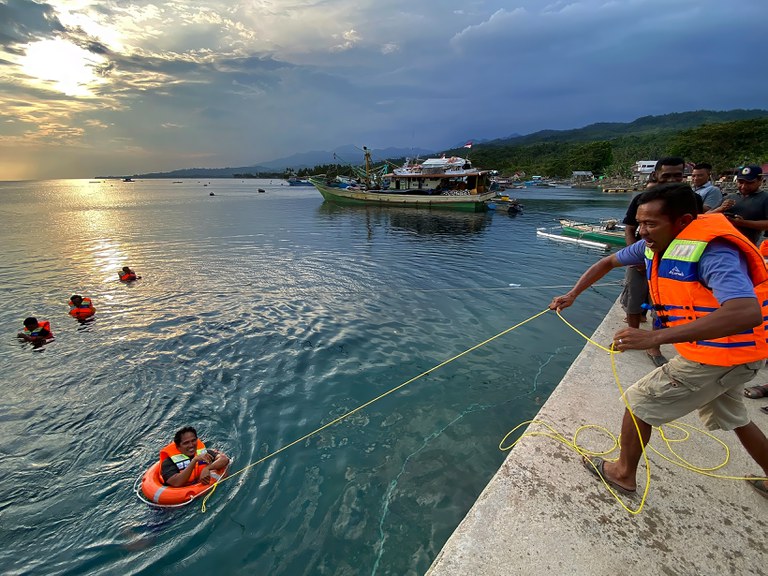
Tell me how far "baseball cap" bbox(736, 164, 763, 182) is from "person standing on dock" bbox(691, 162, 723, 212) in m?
0.77

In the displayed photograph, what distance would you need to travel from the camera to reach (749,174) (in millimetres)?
5266

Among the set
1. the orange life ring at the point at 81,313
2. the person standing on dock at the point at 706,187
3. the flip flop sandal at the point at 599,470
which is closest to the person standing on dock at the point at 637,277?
the person standing on dock at the point at 706,187

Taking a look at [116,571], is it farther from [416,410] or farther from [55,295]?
[55,295]

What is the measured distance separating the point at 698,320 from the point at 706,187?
6.02 meters

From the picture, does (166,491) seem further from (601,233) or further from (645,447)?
(601,233)

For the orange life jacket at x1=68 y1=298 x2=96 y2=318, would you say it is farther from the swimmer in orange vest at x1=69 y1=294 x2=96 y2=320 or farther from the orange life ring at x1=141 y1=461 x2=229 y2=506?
the orange life ring at x1=141 y1=461 x2=229 y2=506

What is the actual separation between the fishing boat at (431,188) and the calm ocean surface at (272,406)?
28877 millimetres

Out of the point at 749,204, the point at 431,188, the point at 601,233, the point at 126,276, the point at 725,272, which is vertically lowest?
the point at 601,233

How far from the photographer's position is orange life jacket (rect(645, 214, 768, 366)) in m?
2.28

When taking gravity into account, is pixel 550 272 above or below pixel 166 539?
below

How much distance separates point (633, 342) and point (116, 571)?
199 inches

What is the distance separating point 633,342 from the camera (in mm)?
2348

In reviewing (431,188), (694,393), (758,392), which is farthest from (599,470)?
(431,188)

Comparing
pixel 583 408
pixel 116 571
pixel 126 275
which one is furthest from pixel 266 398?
pixel 126 275
